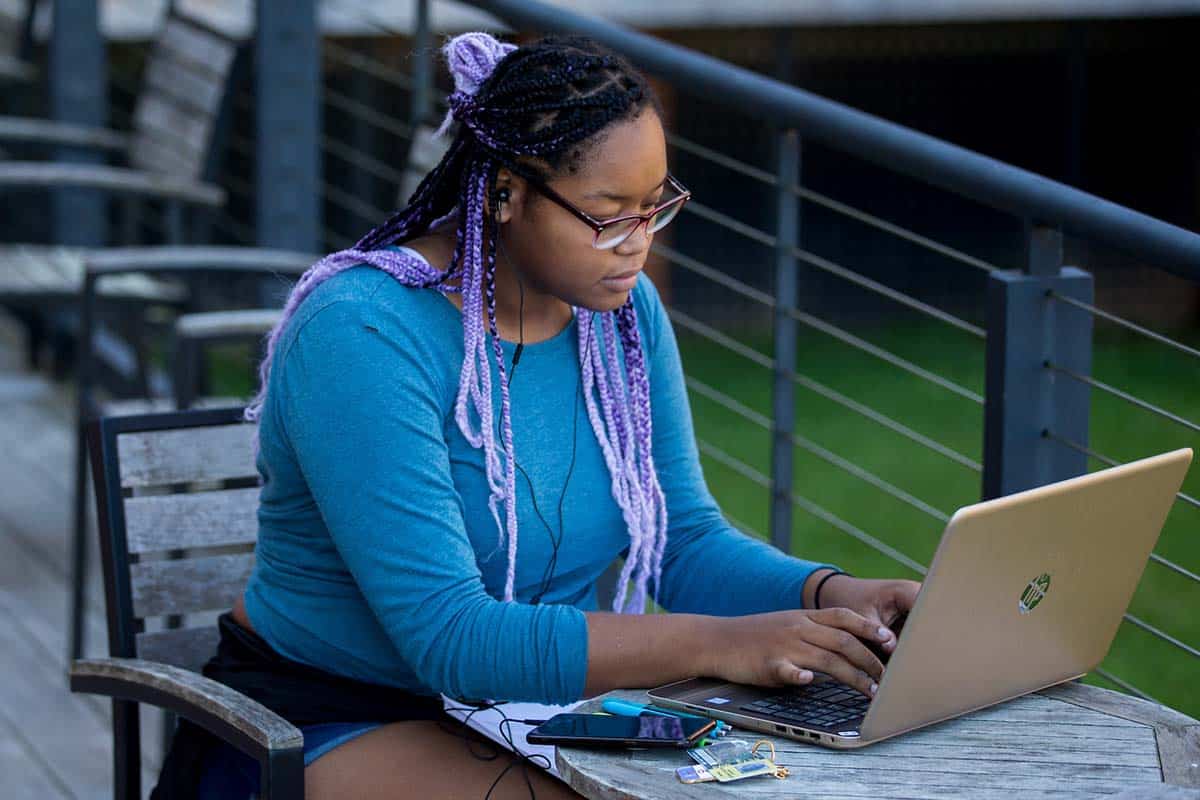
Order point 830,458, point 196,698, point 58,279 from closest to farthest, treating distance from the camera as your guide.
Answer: point 196,698 < point 830,458 < point 58,279

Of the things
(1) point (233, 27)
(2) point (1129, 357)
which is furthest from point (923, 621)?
(2) point (1129, 357)

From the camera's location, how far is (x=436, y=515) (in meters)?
1.89

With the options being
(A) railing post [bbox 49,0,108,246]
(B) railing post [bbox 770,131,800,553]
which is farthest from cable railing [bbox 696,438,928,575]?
(A) railing post [bbox 49,0,108,246]

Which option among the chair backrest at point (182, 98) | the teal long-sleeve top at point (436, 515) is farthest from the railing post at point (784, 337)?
the chair backrest at point (182, 98)

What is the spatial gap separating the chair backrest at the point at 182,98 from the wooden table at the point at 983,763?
2903mm

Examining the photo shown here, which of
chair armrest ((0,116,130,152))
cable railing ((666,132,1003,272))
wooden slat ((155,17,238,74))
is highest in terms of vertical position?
cable railing ((666,132,1003,272))

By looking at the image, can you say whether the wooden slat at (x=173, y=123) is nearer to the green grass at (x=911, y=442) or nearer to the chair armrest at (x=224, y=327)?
the chair armrest at (x=224, y=327)

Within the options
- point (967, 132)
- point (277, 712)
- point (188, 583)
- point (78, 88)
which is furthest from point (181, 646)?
point (967, 132)

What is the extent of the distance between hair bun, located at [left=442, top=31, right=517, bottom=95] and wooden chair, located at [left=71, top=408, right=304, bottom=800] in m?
0.61

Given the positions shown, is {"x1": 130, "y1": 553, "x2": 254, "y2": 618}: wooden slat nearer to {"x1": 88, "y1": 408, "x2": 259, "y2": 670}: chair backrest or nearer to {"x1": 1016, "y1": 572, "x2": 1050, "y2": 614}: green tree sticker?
{"x1": 88, "y1": 408, "x2": 259, "y2": 670}: chair backrest

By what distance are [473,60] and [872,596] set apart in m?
0.77

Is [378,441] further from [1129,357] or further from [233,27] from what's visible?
[1129,357]

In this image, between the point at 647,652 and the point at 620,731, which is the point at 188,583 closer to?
the point at 647,652

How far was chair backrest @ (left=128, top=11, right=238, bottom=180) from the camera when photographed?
4.38m
